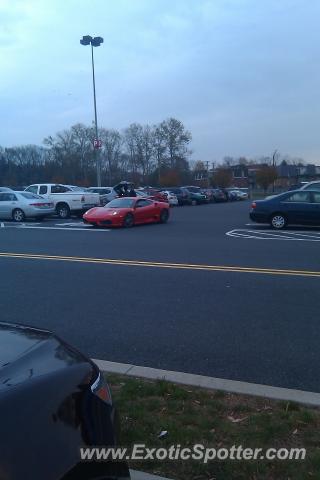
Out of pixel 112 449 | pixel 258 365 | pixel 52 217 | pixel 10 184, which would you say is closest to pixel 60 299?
pixel 258 365

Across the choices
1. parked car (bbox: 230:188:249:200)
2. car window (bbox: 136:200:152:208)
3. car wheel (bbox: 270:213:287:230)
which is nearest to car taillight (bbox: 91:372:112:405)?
car wheel (bbox: 270:213:287:230)

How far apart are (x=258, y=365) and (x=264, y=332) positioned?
106 centimetres

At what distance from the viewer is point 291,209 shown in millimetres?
19078

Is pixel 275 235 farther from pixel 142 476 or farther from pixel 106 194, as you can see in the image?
pixel 106 194

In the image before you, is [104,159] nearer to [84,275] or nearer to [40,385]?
[84,275]

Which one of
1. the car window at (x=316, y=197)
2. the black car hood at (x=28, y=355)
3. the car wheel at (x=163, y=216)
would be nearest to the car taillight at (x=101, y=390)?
the black car hood at (x=28, y=355)

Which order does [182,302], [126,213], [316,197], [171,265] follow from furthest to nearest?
[126,213] < [316,197] < [171,265] < [182,302]

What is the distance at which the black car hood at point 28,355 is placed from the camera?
7.82 feet

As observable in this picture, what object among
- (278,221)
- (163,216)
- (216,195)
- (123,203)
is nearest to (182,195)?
(216,195)

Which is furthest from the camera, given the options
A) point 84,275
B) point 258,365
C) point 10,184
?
point 10,184

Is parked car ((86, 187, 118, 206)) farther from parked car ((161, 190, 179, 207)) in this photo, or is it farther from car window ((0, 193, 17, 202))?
parked car ((161, 190, 179, 207))

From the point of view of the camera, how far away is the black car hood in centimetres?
238

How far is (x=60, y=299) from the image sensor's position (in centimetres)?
800

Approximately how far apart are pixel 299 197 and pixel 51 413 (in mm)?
18050
